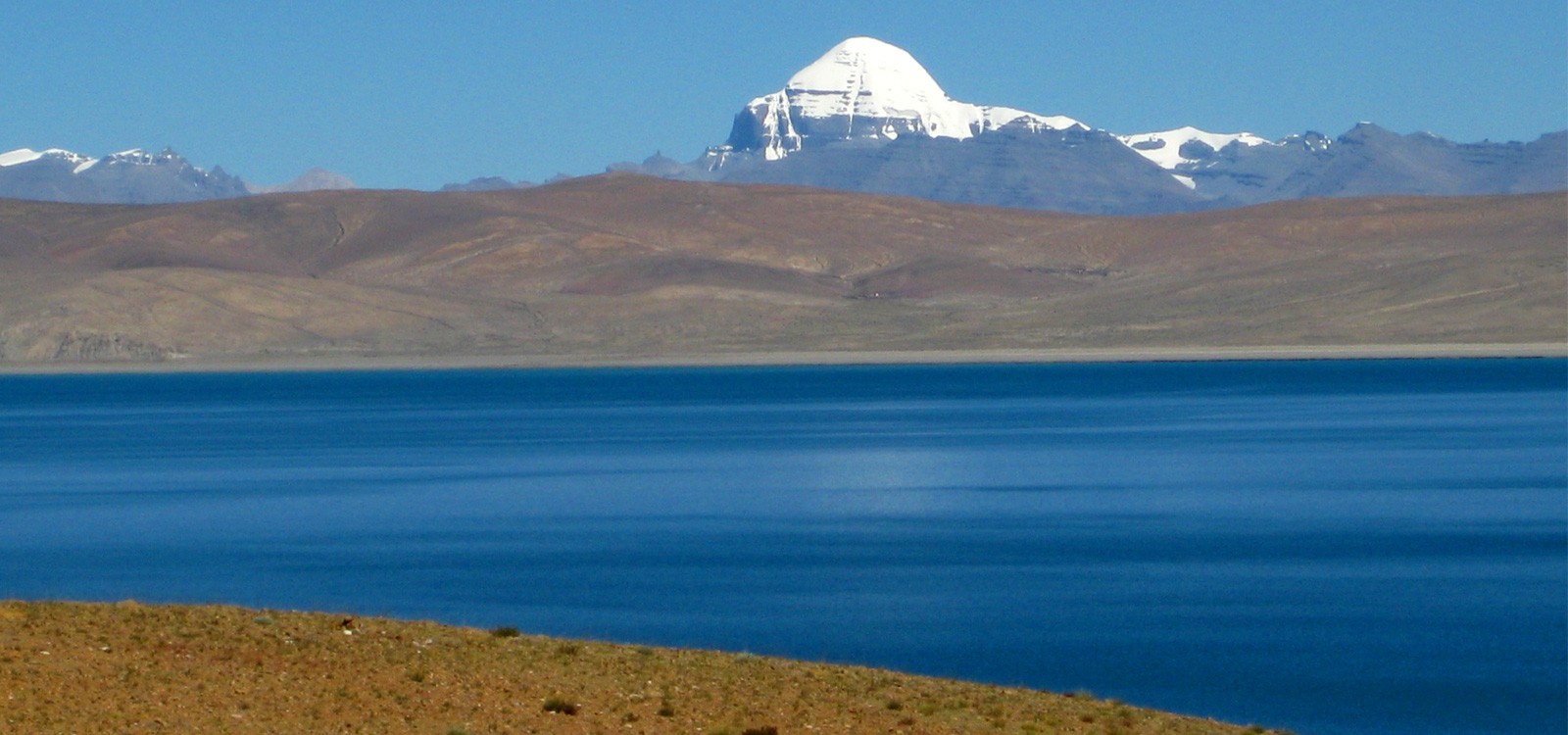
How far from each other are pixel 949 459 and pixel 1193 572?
27841mm

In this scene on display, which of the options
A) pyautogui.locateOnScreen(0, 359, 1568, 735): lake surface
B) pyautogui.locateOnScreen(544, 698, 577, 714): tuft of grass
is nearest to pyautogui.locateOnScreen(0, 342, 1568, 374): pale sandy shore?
pyautogui.locateOnScreen(0, 359, 1568, 735): lake surface

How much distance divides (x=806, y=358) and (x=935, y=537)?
131m

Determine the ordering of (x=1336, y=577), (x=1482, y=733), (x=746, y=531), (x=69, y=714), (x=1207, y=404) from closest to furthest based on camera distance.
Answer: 1. (x=69, y=714)
2. (x=1482, y=733)
3. (x=1336, y=577)
4. (x=746, y=531)
5. (x=1207, y=404)

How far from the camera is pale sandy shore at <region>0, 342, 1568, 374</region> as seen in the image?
154500mm

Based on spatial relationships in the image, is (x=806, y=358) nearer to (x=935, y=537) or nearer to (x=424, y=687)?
(x=935, y=537)

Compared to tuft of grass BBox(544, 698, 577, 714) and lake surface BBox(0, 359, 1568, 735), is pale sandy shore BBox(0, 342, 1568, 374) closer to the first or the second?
lake surface BBox(0, 359, 1568, 735)

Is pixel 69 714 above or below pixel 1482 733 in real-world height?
above

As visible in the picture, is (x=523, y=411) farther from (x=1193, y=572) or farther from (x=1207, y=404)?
(x=1193, y=572)

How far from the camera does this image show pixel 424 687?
55.3 ft

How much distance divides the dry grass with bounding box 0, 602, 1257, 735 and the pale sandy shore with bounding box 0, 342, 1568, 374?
140 m

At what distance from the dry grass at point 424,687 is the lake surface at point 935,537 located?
16.9 ft

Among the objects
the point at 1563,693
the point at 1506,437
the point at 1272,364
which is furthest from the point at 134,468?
the point at 1272,364

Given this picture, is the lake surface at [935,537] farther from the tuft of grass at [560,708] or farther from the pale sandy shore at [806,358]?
the pale sandy shore at [806,358]

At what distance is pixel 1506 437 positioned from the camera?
220ft
